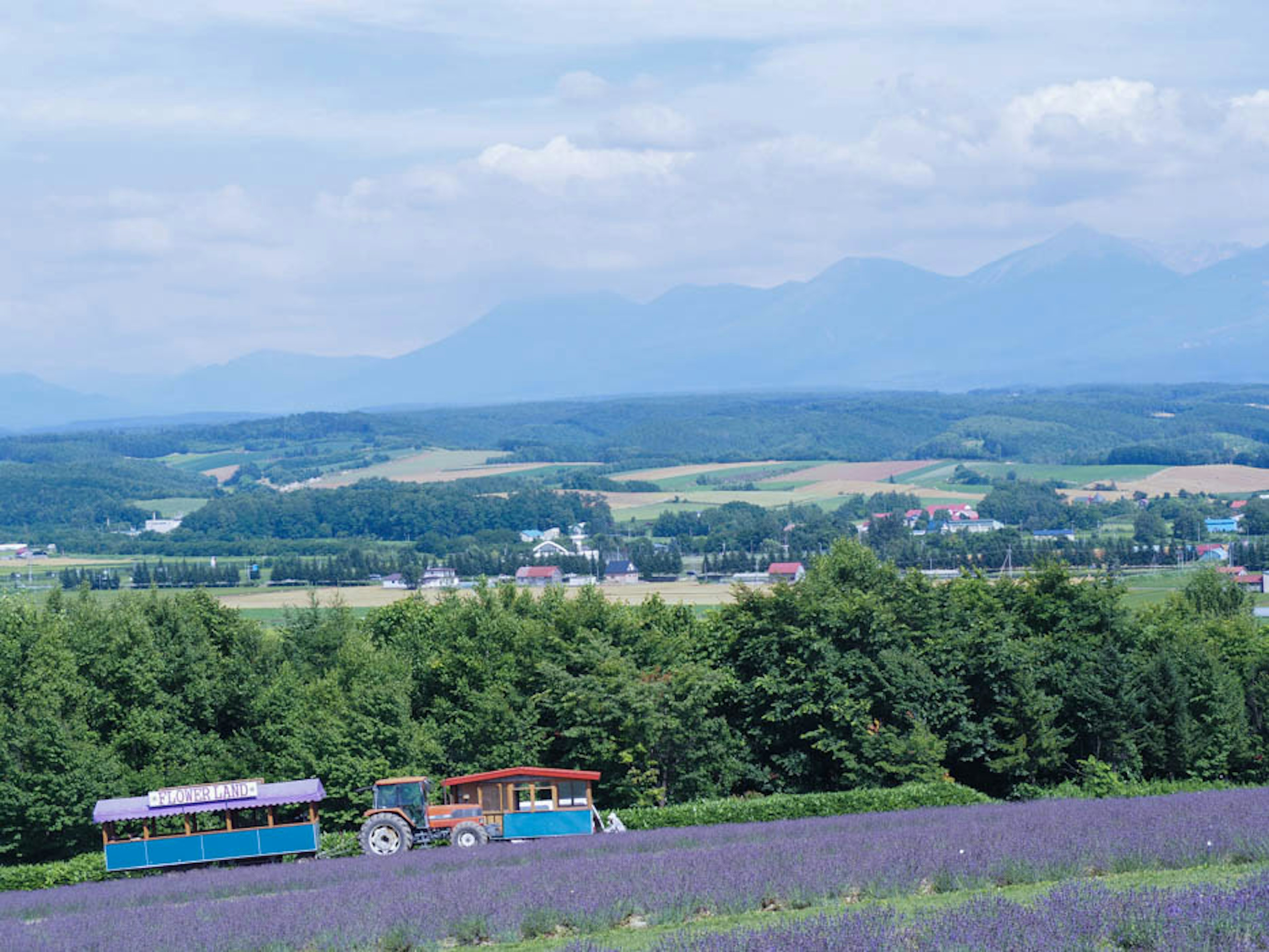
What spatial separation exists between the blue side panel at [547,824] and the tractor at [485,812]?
14 mm

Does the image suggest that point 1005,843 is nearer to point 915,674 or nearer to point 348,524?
point 915,674

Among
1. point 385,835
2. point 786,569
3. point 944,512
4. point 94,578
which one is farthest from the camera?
point 944,512

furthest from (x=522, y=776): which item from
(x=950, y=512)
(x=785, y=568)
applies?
(x=950, y=512)

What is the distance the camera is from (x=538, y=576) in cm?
13712

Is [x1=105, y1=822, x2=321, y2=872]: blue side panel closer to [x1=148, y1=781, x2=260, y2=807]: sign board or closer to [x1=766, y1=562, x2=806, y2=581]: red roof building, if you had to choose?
[x1=148, y1=781, x2=260, y2=807]: sign board

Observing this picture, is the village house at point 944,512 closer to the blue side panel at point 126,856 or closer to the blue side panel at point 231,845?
the blue side panel at point 231,845

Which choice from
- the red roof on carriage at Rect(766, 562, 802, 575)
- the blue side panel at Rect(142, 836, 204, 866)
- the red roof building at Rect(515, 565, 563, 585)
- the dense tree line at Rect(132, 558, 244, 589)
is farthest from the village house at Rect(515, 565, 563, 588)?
the blue side panel at Rect(142, 836, 204, 866)

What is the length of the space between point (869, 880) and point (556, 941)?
4.11 metres

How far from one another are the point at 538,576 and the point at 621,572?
332 inches

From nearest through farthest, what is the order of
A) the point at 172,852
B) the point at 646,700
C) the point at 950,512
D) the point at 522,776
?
1. the point at 172,852
2. the point at 522,776
3. the point at 646,700
4. the point at 950,512

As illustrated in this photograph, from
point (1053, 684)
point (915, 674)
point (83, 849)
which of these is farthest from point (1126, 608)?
point (83, 849)

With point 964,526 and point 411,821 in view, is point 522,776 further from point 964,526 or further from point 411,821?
point 964,526

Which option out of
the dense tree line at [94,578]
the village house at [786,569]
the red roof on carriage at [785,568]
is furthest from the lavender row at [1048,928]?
the dense tree line at [94,578]

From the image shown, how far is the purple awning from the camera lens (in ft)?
96.6
